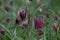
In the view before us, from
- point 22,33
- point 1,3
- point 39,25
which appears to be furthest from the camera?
point 1,3

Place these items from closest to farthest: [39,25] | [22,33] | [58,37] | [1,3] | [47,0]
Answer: [39,25] → [58,37] → [22,33] → [1,3] → [47,0]

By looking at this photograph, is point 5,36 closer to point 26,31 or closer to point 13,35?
point 13,35

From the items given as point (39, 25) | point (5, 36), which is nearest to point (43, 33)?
point (39, 25)

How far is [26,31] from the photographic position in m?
1.35

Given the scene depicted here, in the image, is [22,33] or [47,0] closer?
[22,33]

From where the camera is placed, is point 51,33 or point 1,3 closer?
point 51,33

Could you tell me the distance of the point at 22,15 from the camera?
1.19m

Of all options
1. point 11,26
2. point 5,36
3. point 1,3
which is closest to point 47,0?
point 1,3

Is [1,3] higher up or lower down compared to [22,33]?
higher up

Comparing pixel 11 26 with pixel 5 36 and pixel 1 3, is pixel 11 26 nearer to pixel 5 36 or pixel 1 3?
pixel 5 36

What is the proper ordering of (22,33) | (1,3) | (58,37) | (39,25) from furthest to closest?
(1,3)
(22,33)
(58,37)
(39,25)

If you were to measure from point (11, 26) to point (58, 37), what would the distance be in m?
0.31

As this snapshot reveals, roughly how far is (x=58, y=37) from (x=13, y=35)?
230 millimetres

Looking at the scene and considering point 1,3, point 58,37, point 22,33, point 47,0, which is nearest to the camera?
point 58,37
